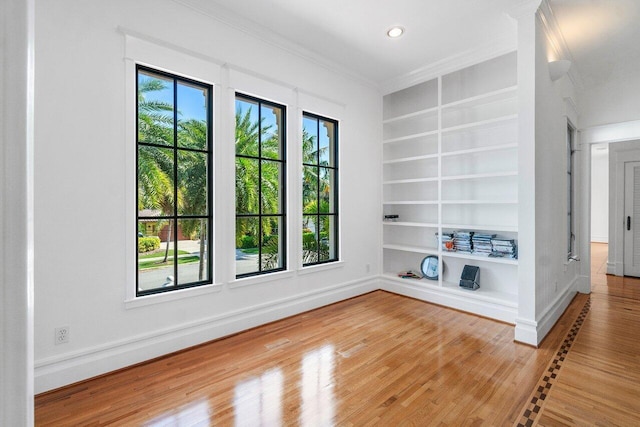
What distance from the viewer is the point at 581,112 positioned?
4594mm

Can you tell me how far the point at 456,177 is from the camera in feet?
12.2

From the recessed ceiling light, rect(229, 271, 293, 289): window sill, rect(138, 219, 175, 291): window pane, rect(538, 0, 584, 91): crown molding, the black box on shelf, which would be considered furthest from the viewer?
the black box on shelf

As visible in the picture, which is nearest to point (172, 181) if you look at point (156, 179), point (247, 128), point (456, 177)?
point (156, 179)

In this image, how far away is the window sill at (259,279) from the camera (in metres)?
3.06

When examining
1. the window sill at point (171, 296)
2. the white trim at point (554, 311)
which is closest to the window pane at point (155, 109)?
the window sill at point (171, 296)

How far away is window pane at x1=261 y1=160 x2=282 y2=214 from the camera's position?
3447 millimetres

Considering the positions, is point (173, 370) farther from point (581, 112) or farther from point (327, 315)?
point (581, 112)

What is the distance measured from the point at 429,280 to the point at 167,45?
13.0 ft

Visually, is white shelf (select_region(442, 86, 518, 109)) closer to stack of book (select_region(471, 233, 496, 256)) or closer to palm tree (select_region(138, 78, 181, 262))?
stack of book (select_region(471, 233, 496, 256))

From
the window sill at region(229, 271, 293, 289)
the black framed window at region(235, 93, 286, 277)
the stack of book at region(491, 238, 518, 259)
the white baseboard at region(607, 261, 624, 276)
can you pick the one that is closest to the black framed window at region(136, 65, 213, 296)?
the window sill at region(229, 271, 293, 289)

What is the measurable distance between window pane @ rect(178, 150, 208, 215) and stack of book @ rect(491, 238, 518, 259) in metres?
3.13

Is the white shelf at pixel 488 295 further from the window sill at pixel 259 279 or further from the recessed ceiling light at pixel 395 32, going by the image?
the recessed ceiling light at pixel 395 32

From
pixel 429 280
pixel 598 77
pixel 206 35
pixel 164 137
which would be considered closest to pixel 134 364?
pixel 164 137

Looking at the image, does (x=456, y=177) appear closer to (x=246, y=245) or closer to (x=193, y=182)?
(x=246, y=245)
